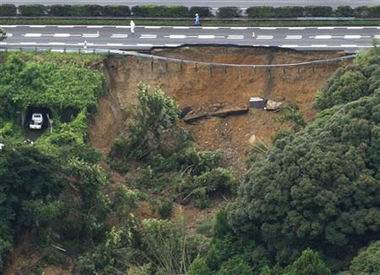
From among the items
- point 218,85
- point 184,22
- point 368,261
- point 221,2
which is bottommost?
point 368,261

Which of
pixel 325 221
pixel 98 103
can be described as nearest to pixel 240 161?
pixel 98 103

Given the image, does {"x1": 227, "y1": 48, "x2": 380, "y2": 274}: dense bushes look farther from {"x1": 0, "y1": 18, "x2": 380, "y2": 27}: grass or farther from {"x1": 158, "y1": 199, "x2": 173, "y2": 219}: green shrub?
{"x1": 0, "y1": 18, "x2": 380, "y2": 27}: grass

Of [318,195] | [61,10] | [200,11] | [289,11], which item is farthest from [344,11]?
[318,195]

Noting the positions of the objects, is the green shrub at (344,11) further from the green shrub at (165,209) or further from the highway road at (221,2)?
the green shrub at (165,209)

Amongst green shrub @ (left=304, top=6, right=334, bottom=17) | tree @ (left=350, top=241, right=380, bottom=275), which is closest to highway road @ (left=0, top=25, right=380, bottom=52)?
green shrub @ (left=304, top=6, right=334, bottom=17)

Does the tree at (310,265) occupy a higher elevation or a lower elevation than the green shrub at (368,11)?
lower

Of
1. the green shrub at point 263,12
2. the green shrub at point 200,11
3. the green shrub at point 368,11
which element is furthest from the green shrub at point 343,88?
the green shrub at point 200,11

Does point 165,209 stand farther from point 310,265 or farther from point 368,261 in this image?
point 368,261
